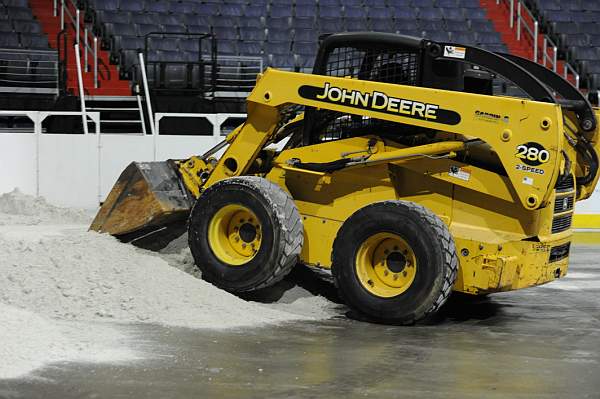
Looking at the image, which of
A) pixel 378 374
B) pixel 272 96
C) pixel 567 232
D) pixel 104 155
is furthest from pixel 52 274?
pixel 104 155

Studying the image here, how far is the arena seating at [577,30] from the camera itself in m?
→ 22.6

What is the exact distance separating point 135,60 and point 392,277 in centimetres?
1218

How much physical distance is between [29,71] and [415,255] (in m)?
12.1

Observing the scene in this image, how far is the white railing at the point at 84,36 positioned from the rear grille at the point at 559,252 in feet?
39.7

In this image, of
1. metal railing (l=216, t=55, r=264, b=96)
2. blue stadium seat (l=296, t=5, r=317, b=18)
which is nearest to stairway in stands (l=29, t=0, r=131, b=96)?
metal railing (l=216, t=55, r=264, b=96)

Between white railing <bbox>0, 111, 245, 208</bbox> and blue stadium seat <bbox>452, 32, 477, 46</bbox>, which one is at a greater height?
blue stadium seat <bbox>452, 32, 477, 46</bbox>

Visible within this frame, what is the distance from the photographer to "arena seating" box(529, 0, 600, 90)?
74.2ft

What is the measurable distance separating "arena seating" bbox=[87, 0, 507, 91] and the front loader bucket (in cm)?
963

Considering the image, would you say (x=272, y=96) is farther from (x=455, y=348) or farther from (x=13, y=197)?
(x=13, y=197)

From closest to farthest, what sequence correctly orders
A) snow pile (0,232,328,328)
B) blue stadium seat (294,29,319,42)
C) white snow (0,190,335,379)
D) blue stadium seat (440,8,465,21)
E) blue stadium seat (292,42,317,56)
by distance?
white snow (0,190,335,379) < snow pile (0,232,328,328) < blue stadium seat (292,42,317,56) < blue stadium seat (294,29,319,42) < blue stadium seat (440,8,465,21)

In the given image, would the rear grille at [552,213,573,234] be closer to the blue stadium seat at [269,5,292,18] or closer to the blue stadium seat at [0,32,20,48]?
the blue stadium seat at [0,32,20,48]

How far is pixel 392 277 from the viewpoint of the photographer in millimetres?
9102

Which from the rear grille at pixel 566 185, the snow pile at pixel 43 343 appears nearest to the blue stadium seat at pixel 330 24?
the rear grille at pixel 566 185

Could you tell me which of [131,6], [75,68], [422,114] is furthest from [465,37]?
[422,114]
